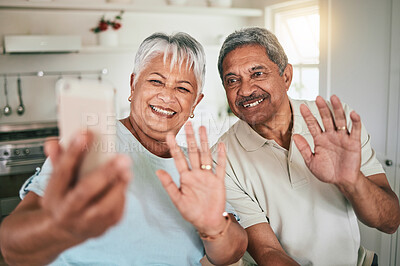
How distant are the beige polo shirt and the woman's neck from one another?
300 millimetres

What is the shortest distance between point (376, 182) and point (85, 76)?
9.97ft

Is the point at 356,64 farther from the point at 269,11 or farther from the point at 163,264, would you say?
the point at 163,264

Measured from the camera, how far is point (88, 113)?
1.93 feet

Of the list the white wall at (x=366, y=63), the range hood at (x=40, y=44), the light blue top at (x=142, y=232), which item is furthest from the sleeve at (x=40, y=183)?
the range hood at (x=40, y=44)

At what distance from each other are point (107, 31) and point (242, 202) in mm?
2874

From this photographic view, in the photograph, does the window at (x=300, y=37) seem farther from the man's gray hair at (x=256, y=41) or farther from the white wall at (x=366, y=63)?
the man's gray hair at (x=256, y=41)

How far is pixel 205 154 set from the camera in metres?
0.92

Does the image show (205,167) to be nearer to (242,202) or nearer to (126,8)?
(242,202)

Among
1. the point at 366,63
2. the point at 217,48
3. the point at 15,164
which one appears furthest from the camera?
the point at 217,48

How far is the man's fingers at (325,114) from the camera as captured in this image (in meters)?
1.10

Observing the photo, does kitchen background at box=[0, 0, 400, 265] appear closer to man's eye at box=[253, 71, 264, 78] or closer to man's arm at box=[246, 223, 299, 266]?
man's eye at box=[253, 71, 264, 78]

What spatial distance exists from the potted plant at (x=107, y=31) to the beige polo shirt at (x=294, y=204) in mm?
2561

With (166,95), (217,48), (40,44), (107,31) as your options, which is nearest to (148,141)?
(166,95)

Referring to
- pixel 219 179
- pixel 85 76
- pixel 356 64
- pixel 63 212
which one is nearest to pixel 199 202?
pixel 219 179
